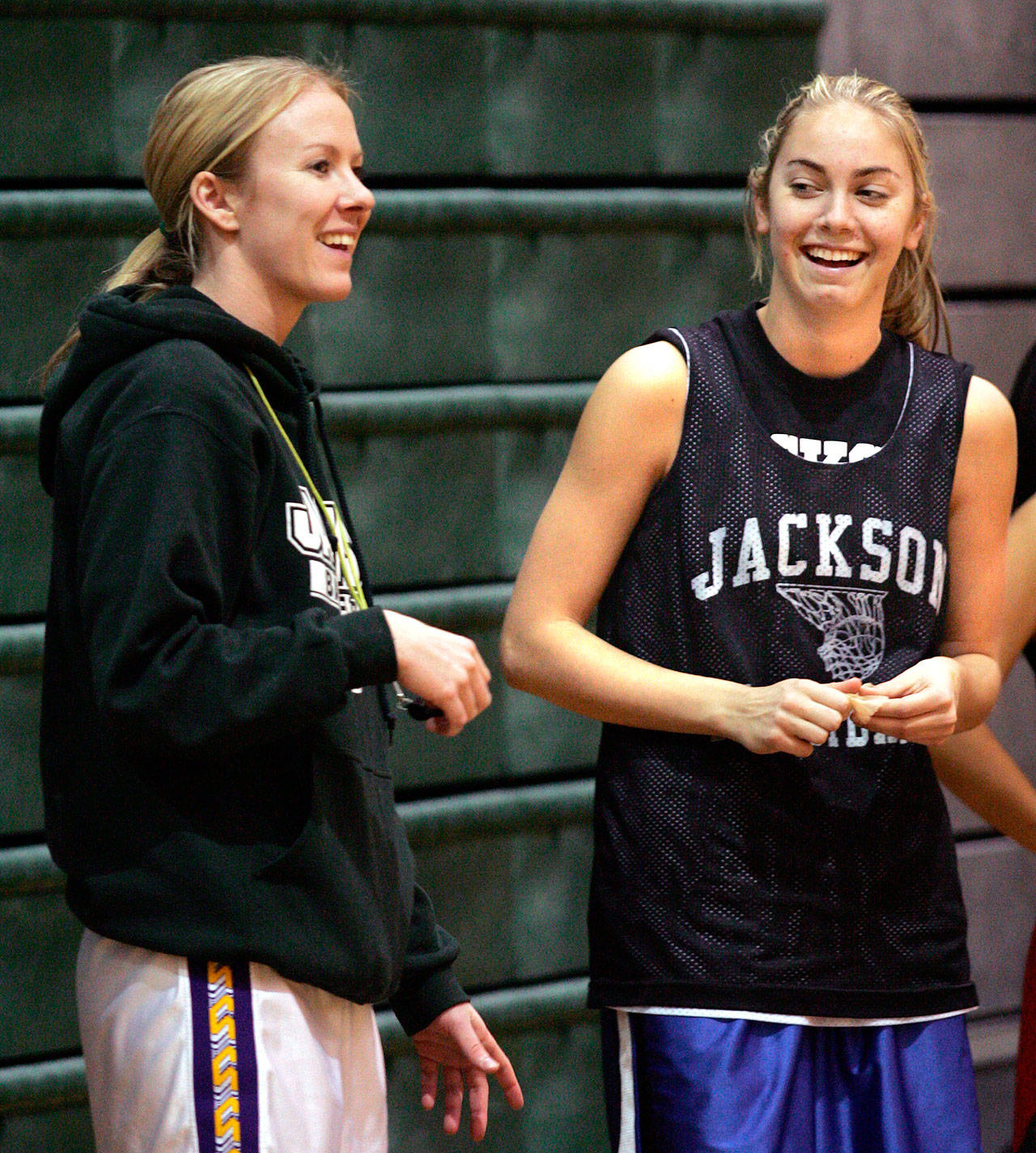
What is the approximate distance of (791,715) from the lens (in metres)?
1.76

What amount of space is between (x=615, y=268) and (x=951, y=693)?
1.47 m

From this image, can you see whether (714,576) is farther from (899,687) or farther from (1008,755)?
(1008,755)

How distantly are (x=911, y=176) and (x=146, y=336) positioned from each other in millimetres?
969

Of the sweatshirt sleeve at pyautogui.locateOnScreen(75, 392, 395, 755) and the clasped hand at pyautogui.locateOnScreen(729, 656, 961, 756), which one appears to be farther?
the clasped hand at pyautogui.locateOnScreen(729, 656, 961, 756)

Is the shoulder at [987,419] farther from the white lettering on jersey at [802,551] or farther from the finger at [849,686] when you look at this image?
the finger at [849,686]

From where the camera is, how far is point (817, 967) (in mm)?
1903

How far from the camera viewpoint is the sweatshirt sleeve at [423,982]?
6.35 ft

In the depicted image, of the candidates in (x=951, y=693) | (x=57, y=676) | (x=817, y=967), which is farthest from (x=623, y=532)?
(x=57, y=676)

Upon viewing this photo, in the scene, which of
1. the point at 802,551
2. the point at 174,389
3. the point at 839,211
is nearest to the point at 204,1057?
the point at 174,389

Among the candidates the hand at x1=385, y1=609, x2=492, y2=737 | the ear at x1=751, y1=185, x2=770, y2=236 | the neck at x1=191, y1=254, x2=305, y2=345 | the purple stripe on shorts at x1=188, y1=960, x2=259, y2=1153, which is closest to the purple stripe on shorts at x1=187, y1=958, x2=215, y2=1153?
the purple stripe on shorts at x1=188, y1=960, x2=259, y2=1153

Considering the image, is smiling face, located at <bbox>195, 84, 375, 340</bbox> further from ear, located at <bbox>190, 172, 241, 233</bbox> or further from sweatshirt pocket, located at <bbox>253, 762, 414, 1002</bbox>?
sweatshirt pocket, located at <bbox>253, 762, 414, 1002</bbox>

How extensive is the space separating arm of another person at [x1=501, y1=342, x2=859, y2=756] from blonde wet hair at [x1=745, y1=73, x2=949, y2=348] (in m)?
0.31

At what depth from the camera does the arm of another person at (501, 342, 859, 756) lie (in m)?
1.88

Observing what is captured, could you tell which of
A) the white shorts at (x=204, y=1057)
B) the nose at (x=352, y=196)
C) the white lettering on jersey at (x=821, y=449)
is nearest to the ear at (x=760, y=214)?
the white lettering on jersey at (x=821, y=449)
